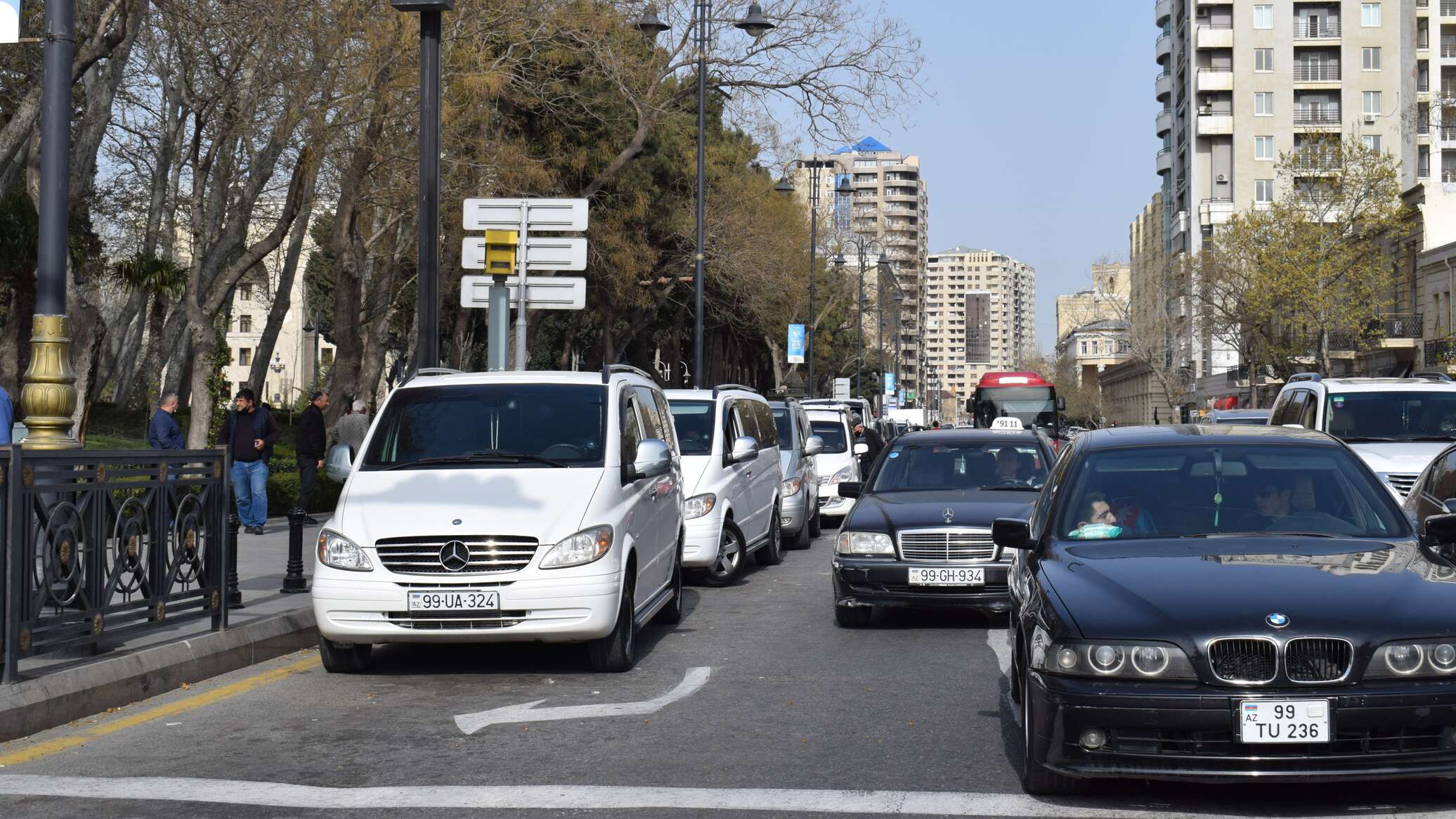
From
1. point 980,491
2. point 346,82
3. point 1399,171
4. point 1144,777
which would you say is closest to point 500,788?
point 1144,777

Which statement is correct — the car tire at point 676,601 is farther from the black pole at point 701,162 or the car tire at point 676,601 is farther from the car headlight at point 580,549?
the black pole at point 701,162

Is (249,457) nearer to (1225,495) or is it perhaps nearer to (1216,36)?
(1225,495)

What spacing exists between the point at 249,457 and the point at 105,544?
11854 millimetres

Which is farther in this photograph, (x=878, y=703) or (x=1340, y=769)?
(x=878, y=703)

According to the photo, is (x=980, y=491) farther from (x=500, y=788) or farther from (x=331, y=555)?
(x=500, y=788)

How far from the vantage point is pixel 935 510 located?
12133 millimetres

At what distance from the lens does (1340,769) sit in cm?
550

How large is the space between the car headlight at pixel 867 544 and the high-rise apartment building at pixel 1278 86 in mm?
83638

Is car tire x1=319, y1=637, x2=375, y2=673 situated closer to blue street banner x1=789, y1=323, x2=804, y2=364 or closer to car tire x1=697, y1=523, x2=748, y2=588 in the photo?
car tire x1=697, y1=523, x2=748, y2=588

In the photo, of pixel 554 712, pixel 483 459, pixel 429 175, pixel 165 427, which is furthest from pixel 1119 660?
pixel 165 427

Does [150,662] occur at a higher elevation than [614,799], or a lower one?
higher

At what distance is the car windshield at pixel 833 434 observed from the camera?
1018 inches

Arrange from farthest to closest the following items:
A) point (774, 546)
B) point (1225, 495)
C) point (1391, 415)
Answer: point (774, 546) → point (1391, 415) → point (1225, 495)

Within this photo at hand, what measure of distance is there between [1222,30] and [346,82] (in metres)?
80.2
